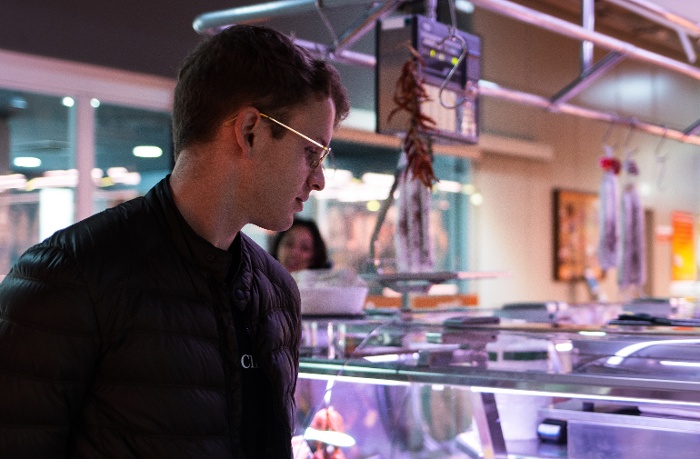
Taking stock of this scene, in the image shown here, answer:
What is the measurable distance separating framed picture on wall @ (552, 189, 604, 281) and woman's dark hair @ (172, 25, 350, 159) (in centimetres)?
817

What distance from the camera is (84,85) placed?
213 inches

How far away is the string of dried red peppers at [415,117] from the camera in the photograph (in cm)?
289

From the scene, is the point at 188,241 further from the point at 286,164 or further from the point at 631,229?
the point at 631,229

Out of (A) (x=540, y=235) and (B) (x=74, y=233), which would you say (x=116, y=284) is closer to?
(B) (x=74, y=233)

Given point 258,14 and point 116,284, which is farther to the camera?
point 258,14

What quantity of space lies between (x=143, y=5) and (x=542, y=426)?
419cm

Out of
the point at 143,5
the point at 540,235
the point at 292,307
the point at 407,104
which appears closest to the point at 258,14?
the point at 407,104

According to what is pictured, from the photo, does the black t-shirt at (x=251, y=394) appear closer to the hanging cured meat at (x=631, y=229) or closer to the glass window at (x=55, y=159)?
the glass window at (x=55, y=159)

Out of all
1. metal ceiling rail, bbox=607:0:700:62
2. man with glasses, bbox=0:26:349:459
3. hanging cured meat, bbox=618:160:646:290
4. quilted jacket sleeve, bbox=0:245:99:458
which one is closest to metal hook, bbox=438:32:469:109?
metal ceiling rail, bbox=607:0:700:62

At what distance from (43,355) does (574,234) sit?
876 cm

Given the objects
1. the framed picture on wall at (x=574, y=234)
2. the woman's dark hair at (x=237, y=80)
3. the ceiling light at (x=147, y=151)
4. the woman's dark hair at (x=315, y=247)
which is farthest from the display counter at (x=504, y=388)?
the framed picture on wall at (x=574, y=234)

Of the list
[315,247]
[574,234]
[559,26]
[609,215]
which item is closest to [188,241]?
[559,26]

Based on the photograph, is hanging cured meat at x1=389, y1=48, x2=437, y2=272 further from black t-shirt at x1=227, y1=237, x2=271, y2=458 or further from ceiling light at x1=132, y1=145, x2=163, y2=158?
ceiling light at x1=132, y1=145, x2=163, y2=158

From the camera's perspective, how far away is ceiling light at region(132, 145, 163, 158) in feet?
19.4
